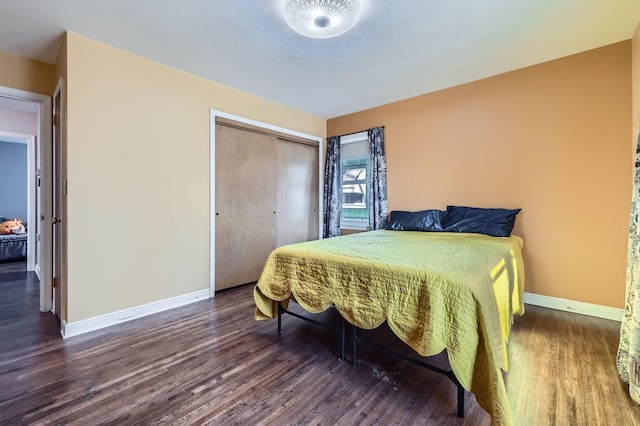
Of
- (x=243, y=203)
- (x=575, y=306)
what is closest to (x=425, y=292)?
(x=575, y=306)

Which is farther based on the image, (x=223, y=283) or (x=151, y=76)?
(x=223, y=283)

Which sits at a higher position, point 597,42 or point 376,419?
point 597,42

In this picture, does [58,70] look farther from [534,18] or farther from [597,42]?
[597,42]

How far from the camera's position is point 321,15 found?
1.82 metres

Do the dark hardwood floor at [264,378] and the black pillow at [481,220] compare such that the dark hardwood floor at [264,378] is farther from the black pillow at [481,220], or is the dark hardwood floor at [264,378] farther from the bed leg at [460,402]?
the black pillow at [481,220]

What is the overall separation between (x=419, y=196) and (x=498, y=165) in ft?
3.11

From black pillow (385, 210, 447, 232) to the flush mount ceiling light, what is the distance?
7.38ft

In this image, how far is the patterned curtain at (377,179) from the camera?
3.99 m

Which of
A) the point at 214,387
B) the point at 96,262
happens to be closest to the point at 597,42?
the point at 214,387

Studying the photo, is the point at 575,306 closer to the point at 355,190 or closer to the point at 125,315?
the point at 355,190

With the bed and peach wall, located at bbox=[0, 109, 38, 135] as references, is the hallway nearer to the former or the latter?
the bed

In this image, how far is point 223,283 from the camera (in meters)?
3.46

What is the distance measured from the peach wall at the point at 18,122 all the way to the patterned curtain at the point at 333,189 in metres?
4.40

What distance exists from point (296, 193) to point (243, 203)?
967 millimetres
